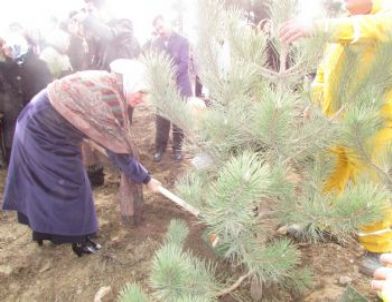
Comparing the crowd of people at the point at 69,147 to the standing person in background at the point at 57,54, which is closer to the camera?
the crowd of people at the point at 69,147

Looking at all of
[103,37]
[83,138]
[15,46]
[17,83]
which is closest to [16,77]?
[17,83]

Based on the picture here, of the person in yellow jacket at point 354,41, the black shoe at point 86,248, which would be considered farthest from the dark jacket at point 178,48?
the person in yellow jacket at point 354,41

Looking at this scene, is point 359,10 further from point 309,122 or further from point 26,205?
point 26,205

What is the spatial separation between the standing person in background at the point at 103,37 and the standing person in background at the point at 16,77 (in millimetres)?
546

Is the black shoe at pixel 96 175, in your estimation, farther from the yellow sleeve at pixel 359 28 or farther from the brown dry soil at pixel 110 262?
the yellow sleeve at pixel 359 28

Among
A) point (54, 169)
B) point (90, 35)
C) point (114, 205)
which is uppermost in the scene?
point (90, 35)

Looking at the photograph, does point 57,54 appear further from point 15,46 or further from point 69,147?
point 69,147

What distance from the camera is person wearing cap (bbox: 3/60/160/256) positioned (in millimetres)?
2021

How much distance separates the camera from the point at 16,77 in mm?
3453

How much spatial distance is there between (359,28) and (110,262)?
1812mm

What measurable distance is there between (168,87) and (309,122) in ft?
1.74

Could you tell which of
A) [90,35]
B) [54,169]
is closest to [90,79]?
[54,169]

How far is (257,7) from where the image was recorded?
186 cm

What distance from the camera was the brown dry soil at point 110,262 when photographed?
7.22 feet
